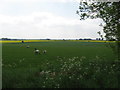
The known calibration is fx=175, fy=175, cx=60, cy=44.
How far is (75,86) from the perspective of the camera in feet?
30.0

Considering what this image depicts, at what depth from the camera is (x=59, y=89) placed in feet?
28.7

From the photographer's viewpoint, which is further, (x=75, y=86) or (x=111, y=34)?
(x=111, y=34)

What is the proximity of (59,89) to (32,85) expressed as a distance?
5.09 ft

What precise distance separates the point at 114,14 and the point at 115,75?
4.00 metres

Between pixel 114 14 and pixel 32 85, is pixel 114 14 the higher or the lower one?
the higher one

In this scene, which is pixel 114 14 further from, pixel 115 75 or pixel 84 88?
pixel 84 88

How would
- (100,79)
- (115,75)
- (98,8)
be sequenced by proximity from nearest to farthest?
(100,79)
(115,75)
(98,8)

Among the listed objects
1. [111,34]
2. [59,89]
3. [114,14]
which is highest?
[114,14]

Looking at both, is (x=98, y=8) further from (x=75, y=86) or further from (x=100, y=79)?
(x=75, y=86)

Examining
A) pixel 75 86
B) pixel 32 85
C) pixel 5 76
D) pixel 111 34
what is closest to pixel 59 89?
pixel 75 86

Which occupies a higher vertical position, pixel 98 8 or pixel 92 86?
pixel 98 8

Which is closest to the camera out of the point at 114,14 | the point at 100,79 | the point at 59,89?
the point at 59,89

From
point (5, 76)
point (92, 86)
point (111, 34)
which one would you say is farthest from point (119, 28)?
point (5, 76)

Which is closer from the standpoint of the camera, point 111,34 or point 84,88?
point 84,88
